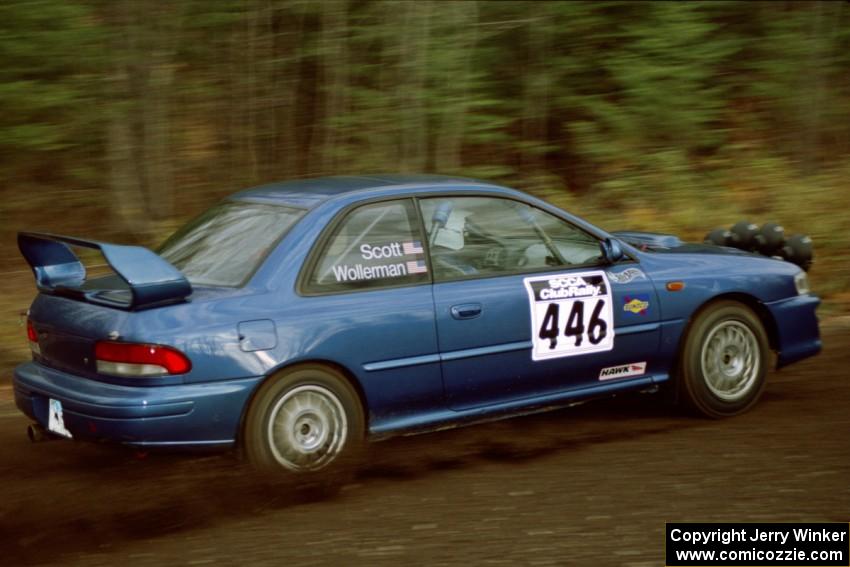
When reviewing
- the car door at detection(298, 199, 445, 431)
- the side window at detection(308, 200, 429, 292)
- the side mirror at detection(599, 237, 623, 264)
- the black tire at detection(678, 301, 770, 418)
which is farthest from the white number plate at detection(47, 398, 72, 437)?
the black tire at detection(678, 301, 770, 418)

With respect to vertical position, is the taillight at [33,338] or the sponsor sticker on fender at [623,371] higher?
the taillight at [33,338]

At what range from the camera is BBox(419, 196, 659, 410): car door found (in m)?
6.04

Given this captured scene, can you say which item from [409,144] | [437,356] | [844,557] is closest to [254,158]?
[409,144]

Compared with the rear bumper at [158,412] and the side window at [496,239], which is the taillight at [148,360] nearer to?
the rear bumper at [158,412]

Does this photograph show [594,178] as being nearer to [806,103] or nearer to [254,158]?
[806,103]

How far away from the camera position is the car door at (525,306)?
6035mm

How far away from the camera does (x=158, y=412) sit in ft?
17.1

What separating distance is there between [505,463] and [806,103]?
32.0ft

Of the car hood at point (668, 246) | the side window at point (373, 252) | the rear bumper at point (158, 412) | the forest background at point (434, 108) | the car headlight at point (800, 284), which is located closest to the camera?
the rear bumper at point (158, 412)

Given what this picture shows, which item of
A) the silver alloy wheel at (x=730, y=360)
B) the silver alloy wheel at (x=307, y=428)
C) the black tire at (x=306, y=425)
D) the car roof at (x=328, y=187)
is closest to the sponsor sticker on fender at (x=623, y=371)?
the silver alloy wheel at (x=730, y=360)

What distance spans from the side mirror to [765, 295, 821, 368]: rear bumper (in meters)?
1.12

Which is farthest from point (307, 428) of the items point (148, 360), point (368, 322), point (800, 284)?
point (800, 284)

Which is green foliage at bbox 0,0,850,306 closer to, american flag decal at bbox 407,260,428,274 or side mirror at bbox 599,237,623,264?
side mirror at bbox 599,237,623,264

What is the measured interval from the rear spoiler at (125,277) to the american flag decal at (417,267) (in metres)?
1.16
